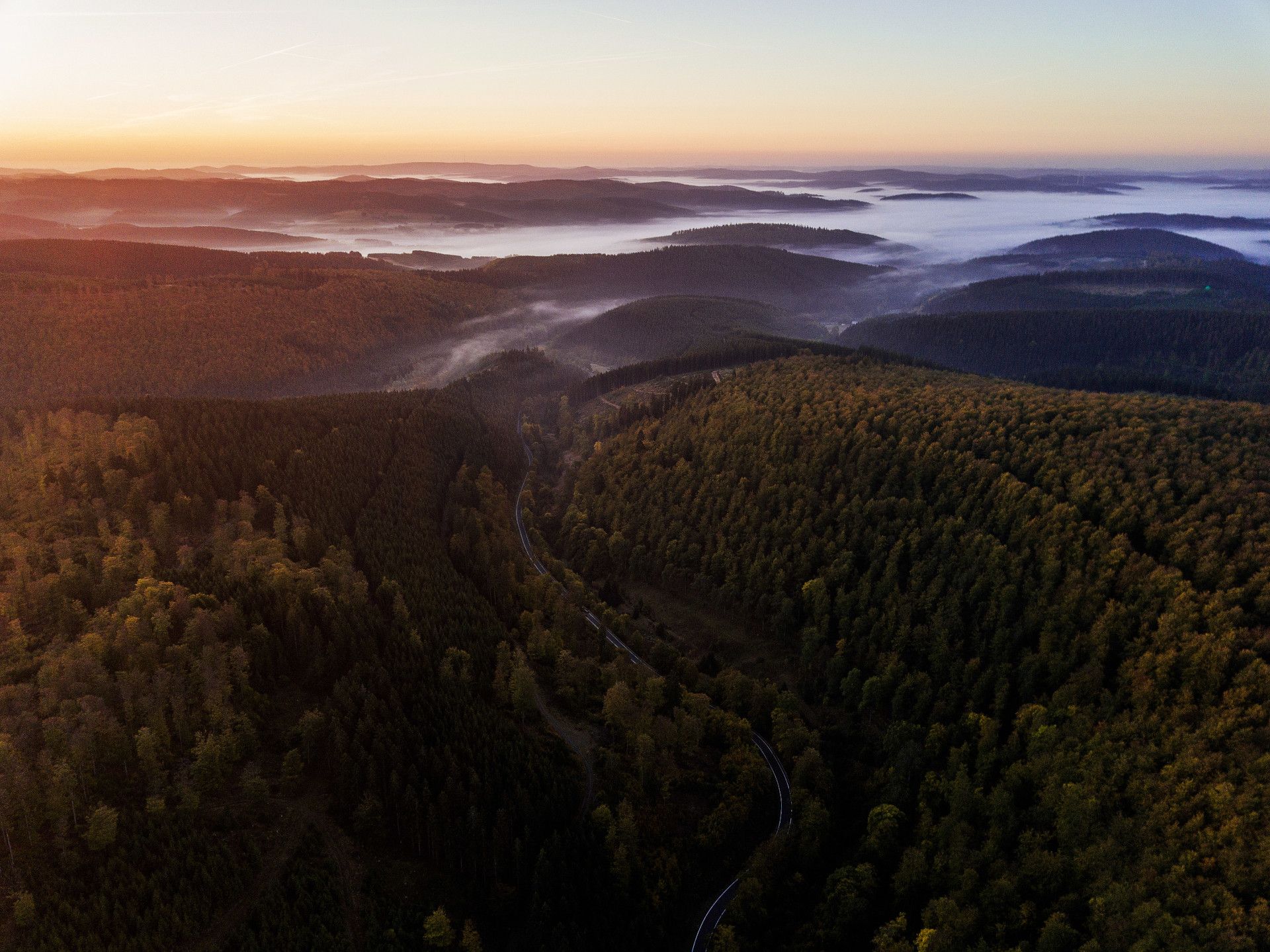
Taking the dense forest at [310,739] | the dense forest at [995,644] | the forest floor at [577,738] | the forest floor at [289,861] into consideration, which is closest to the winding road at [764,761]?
the dense forest at [310,739]

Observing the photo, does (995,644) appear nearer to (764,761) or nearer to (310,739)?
(764,761)

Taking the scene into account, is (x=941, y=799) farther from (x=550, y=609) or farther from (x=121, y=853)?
(x=121, y=853)

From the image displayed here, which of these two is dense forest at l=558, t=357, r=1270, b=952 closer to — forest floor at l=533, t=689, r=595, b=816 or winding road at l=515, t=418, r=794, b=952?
winding road at l=515, t=418, r=794, b=952

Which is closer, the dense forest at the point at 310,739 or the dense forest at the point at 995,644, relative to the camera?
the dense forest at the point at 310,739

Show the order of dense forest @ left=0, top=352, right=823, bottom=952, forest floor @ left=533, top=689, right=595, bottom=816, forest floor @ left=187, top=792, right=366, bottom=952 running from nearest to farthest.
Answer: forest floor @ left=187, top=792, right=366, bottom=952
dense forest @ left=0, top=352, right=823, bottom=952
forest floor @ left=533, top=689, right=595, bottom=816

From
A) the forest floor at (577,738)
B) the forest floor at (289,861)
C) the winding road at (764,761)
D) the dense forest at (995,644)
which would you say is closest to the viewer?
the forest floor at (289,861)

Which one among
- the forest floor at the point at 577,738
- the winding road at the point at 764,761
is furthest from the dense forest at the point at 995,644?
the forest floor at the point at 577,738

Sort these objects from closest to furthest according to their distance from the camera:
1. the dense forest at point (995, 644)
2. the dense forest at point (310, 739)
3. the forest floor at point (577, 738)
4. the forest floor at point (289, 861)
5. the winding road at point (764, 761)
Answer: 1. the forest floor at point (289, 861)
2. the dense forest at point (310, 739)
3. the dense forest at point (995, 644)
4. the winding road at point (764, 761)
5. the forest floor at point (577, 738)

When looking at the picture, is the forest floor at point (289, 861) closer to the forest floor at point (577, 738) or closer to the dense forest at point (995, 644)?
the forest floor at point (577, 738)

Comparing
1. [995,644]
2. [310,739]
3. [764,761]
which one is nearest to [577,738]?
[764,761]

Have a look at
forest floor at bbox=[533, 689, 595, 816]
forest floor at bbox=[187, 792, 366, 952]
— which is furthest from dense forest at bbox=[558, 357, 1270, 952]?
forest floor at bbox=[187, 792, 366, 952]
